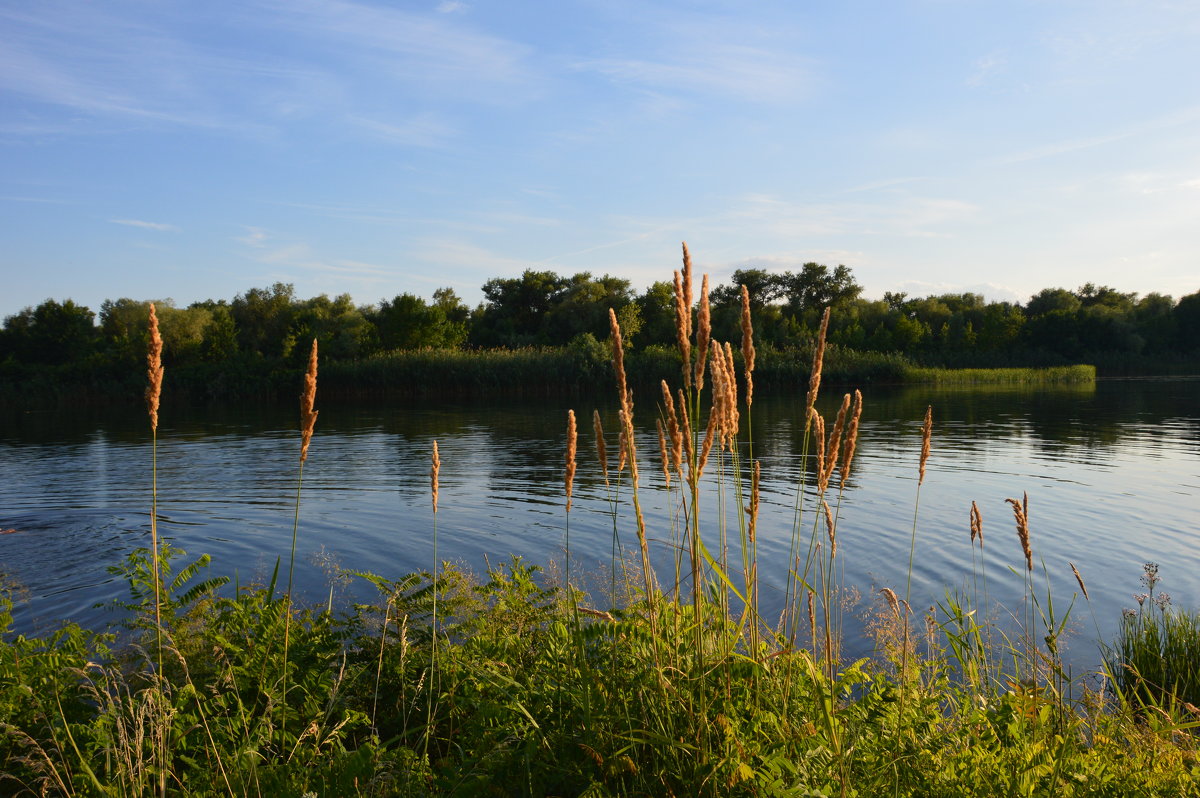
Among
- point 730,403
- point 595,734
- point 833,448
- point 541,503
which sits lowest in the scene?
point 541,503

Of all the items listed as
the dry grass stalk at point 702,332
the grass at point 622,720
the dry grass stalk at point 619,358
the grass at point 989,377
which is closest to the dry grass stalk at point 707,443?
the grass at point 622,720

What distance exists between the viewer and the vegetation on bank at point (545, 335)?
4619 centimetres

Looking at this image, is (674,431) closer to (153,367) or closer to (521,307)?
(153,367)

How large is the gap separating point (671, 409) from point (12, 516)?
1366 cm

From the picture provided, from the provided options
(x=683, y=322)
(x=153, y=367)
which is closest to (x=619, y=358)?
(x=683, y=322)

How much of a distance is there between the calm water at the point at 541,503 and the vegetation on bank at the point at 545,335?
20498 millimetres

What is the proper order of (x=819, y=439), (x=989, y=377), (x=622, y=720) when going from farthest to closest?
(x=989, y=377) < (x=819, y=439) < (x=622, y=720)

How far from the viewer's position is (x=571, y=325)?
64688 millimetres

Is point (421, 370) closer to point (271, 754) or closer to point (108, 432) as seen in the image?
point (108, 432)

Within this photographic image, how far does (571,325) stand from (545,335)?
2714 mm

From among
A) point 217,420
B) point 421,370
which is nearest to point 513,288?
point 421,370

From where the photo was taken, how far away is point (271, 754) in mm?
2967

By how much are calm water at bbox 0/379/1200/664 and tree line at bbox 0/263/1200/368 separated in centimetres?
3059

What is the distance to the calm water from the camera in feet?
29.5
